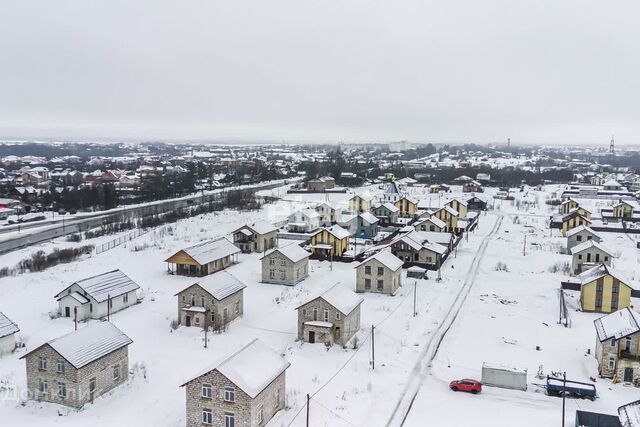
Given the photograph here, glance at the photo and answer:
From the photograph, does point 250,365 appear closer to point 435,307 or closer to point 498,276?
point 435,307

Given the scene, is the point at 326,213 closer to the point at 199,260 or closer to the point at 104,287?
the point at 199,260

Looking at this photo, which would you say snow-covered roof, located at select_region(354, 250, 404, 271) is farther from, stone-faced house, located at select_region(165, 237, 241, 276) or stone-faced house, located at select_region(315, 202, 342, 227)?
stone-faced house, located at select_region(315, 202, 342, 227)

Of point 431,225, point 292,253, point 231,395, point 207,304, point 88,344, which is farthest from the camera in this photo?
point 431,225

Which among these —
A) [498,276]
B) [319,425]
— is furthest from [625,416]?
[498,276]

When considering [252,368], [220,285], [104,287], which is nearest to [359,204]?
[220,285]

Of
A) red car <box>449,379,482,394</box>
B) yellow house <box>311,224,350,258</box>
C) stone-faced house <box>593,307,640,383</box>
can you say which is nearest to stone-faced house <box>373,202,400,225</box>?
yellow house <box>311,224,350,258</box>

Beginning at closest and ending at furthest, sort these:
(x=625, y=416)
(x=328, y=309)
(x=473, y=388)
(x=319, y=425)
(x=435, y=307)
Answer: (x=625, y=416)
(x=319, y=425)
(x=473, y=388)
(x=328, y=309)
(x=435, y=307)

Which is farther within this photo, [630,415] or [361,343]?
[361,343]
